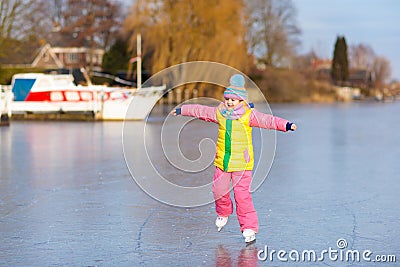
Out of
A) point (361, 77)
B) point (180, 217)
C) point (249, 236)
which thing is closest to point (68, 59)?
point (361, 77)

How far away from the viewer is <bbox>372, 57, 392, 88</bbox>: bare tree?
131 metres

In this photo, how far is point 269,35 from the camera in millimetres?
67500

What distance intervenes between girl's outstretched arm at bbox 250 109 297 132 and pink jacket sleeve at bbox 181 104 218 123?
0.34 m

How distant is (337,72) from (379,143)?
9849 centimetres

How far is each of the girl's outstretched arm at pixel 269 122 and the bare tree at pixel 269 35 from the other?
59.1 metres

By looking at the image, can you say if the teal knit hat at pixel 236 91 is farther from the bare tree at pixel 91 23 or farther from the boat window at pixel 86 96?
the bare tree at pixel 91 23

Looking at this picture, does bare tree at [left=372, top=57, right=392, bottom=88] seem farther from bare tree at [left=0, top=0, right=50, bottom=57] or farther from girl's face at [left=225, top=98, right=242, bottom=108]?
girl's face at [left=225, top=98, right=242, bottom=108]

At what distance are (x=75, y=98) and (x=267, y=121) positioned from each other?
21751 millimetres

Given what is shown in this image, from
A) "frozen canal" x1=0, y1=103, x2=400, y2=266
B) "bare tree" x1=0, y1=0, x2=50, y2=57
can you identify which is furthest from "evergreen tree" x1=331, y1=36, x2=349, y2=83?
"frozen canal" x1=0, y1=103, x2=400, y2=266

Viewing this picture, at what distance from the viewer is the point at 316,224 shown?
6047 mm

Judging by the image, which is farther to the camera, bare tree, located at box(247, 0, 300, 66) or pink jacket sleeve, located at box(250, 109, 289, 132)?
bare tree, located at box(247, 0, 300, 66)

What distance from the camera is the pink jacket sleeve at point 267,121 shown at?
17.6 feet

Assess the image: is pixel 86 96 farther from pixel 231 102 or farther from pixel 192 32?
pixel 231 102

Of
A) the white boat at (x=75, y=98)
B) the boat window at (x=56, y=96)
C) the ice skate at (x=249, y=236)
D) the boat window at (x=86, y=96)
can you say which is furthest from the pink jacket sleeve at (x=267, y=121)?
the boat window at (x=56, y=96)
